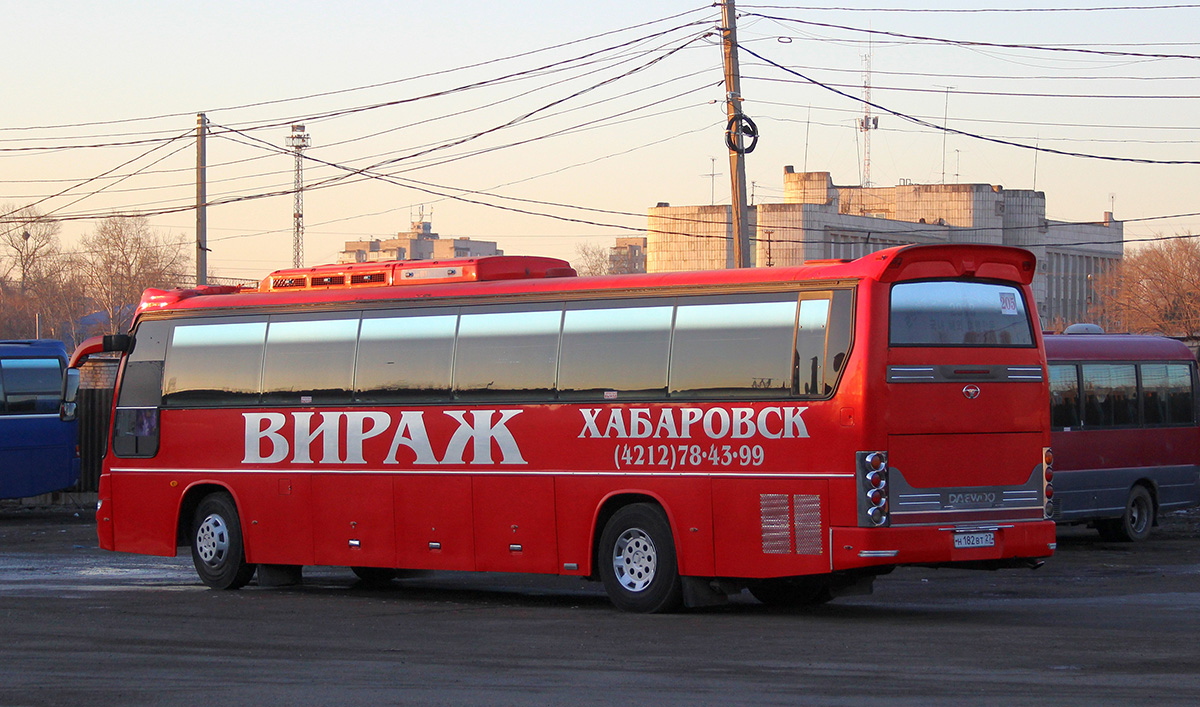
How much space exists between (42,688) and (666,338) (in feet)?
20.4

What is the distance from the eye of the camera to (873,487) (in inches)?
515

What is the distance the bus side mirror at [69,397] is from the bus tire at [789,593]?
15.3 metres

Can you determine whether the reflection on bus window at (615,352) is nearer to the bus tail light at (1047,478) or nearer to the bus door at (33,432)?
the bus tail light at (1047,478)

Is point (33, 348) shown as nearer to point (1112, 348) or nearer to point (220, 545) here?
point (220, 545)

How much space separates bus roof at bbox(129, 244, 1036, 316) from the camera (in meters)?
13.6

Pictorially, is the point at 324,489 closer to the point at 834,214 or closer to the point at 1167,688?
the point at 1167,688

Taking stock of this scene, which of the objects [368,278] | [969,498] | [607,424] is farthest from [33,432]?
[969,498]

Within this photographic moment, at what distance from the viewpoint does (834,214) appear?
146 meters

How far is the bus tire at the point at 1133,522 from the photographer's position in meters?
23.0

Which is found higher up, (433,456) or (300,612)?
(433,456)

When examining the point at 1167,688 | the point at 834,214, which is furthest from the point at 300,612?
the point at 834,214

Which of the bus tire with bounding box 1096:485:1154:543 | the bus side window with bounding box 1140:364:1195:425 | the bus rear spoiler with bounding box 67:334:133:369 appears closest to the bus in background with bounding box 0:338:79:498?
the bus rear spoiler with bounding box 67:334:133:369

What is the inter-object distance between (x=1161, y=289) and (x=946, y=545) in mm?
91665

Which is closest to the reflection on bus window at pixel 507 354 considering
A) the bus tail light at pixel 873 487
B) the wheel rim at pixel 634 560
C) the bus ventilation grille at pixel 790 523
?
the wheel rim at pixel 634 560
